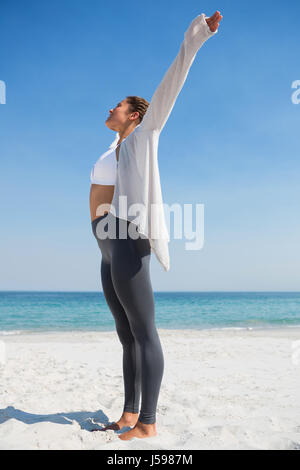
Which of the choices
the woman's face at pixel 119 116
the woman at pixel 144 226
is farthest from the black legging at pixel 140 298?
the woman's face at pixel 119 116

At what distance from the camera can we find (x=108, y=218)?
214cm

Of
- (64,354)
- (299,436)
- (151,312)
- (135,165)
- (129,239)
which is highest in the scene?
(135,165)

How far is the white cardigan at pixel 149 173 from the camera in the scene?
1.93 m

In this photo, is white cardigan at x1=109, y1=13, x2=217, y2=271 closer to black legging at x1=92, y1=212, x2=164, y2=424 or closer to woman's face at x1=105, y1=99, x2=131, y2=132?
black legging at x1=92, y1=212, x2=164, y2=424

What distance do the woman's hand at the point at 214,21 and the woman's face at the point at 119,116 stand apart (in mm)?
696

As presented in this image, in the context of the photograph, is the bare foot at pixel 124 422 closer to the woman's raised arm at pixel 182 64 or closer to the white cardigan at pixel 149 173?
the white cardigan at pixel 149 173

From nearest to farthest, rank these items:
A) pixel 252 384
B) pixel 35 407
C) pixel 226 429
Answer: pixel 226 429 → pixel 35 407 → pixel 252 384

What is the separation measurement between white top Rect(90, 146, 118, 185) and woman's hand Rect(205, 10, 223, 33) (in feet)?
2.75

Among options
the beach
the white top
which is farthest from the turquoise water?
the white top

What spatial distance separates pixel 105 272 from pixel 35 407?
143 cm

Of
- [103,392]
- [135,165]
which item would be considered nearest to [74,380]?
[103,392]

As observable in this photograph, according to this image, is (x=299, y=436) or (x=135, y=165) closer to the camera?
(x=135, y=165)

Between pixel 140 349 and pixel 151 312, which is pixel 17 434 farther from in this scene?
pixel 151 312

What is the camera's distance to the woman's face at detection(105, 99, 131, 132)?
7.75ft
